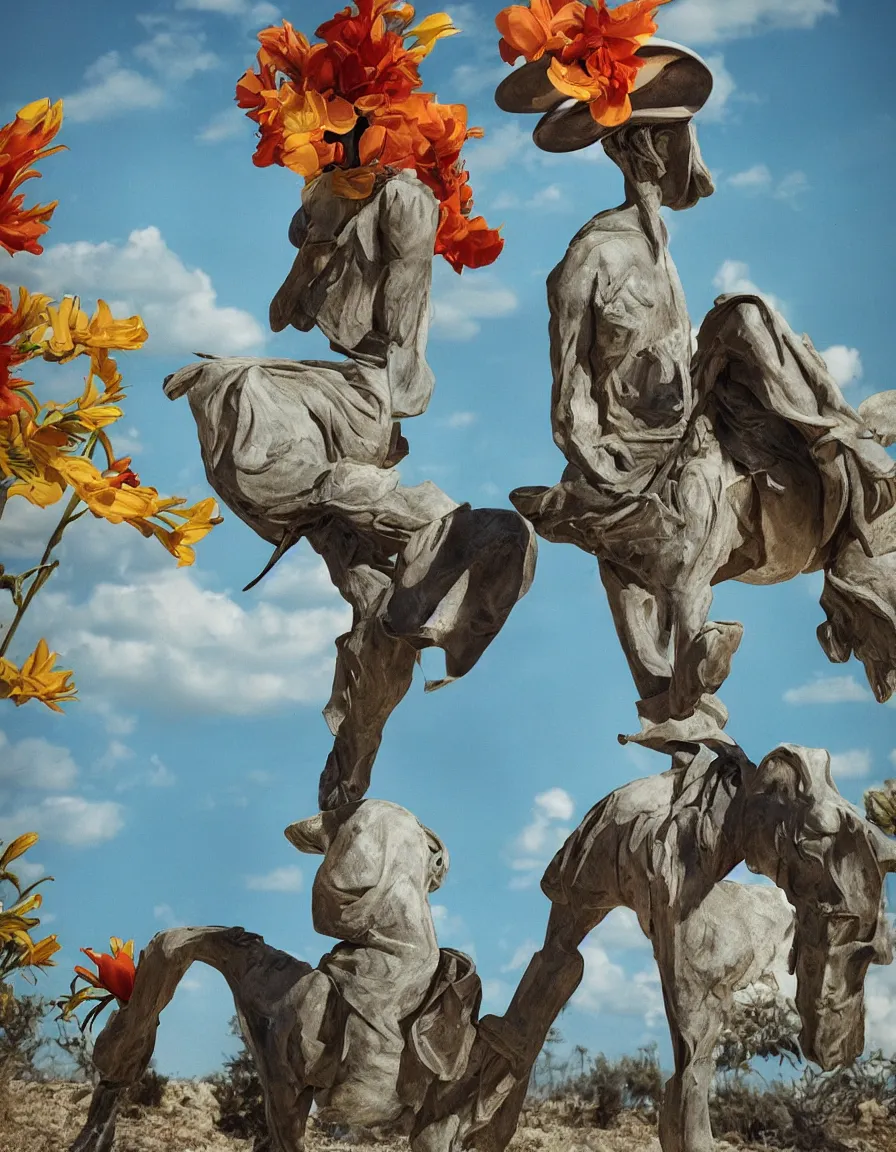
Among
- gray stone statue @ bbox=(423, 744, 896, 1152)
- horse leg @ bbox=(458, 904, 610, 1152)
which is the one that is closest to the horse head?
gray stone statue @ bbox=(423, 744, 896, 1152)

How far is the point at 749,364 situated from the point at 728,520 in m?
0.30

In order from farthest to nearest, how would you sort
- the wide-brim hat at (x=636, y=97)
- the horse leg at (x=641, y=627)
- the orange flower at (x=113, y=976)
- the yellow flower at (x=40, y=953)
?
the orange flower at (x=113, y=976) < the wide-brim hat at (x=636, y=97) < the horse leg at (x=641, y=627) < the yellow flower at (x=40, y=953)

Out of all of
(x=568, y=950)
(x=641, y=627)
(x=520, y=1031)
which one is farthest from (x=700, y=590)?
(x=520, y=1031)

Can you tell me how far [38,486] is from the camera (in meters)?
2.58

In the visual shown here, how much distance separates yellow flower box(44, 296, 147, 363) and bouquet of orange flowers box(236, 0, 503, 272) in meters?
0.88

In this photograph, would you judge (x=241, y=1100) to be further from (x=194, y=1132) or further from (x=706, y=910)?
(x=706, y=910)

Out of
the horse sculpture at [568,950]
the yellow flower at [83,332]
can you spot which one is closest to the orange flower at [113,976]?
the horse sculpture at [568,950]

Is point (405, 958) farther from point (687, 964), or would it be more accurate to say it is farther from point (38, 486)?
point (38, 486)

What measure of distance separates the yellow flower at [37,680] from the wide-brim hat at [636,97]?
56.6 inches

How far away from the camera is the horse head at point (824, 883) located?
3.16 meters

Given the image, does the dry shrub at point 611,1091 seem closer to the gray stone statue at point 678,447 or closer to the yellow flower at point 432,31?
the gray stone statue at point 678,447

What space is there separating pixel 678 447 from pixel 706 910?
874 mm

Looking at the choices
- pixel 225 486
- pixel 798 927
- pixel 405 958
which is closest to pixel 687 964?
pixel 798 927

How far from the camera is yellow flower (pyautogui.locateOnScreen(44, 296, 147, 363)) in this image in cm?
268
